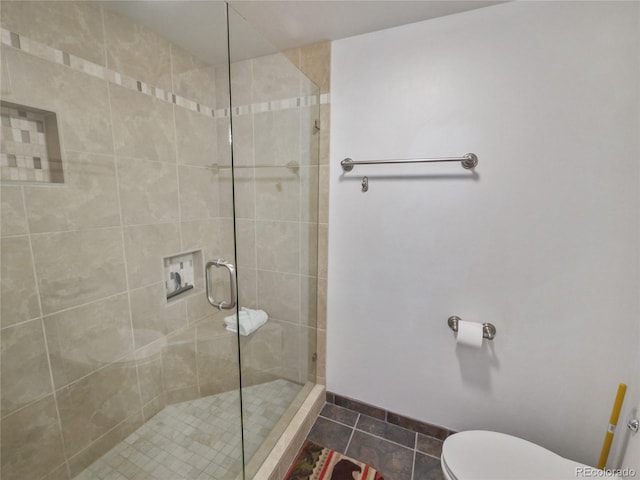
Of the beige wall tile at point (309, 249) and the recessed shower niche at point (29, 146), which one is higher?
the recessed shower niche at point (29, 146)

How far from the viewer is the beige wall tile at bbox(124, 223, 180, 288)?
132 centimetres

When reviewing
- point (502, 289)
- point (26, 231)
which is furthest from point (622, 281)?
point (26, 231)

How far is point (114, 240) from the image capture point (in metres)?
1.24

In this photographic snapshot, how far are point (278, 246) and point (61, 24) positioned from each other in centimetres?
124

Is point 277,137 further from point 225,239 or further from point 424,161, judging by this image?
point 424,161

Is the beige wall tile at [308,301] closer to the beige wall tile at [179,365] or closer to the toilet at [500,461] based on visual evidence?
the beige wall tile at [179,365]

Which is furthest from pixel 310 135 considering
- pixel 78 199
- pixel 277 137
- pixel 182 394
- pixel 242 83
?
pixel 182 394

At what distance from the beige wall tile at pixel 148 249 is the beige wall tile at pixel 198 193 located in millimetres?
139

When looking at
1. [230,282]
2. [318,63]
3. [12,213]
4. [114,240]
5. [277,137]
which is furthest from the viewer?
[318,63]

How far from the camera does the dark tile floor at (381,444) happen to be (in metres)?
1.27

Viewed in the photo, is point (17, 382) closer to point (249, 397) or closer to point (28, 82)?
point (249, 397)

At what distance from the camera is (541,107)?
107 cm

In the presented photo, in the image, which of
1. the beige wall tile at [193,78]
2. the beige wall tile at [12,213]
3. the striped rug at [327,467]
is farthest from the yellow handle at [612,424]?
the beige wall tile at [12,213]

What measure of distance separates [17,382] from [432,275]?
181 centimetres
